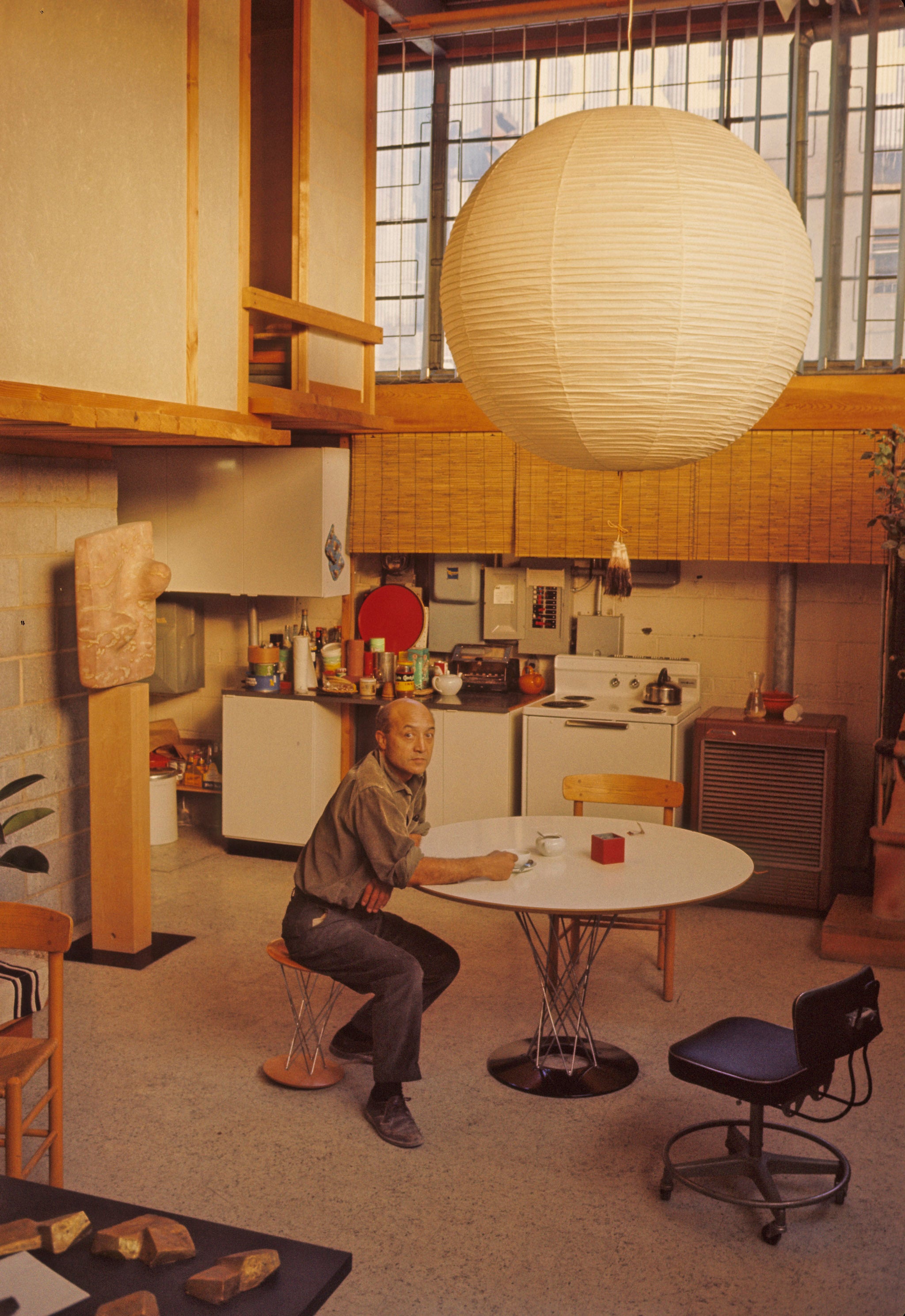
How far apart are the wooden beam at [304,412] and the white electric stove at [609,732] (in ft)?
5.67

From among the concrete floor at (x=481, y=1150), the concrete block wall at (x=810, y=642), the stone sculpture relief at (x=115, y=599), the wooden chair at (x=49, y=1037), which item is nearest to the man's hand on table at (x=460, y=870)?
the concrete floor at (x=481, y=1150)

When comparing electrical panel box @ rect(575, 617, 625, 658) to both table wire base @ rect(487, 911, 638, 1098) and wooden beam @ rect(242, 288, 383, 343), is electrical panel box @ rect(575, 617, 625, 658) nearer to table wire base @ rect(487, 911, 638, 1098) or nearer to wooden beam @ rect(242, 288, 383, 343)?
wooden beam @ rect(242, 288, 383, 343)

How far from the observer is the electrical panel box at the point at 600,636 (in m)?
6.55

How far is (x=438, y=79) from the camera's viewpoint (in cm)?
661

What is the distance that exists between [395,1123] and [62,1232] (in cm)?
184

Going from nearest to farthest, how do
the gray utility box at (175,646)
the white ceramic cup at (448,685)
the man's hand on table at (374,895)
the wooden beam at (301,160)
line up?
the man's hand on table at (374,895)
the wooden beam at (301,160)
the white ceramic cup at (448,685)
the gray utility box at (175,646)

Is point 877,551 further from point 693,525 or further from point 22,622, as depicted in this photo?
point 22,622

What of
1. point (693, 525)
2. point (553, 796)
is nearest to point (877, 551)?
point (693, 525)

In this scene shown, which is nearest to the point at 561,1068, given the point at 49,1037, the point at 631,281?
the point at 49,1037

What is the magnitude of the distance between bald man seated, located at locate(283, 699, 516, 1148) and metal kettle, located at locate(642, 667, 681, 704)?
8.82 feet

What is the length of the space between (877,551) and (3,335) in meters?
4.01

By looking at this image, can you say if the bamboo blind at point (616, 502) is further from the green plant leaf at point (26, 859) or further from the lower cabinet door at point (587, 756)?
the green plant leaf at point (26, 859)

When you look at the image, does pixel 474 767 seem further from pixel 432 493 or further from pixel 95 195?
pixel 95 195

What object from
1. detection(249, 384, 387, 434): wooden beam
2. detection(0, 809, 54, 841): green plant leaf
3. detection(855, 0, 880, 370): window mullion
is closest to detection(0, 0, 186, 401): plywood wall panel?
detection(249, 384, 387, 434): wooden beam
